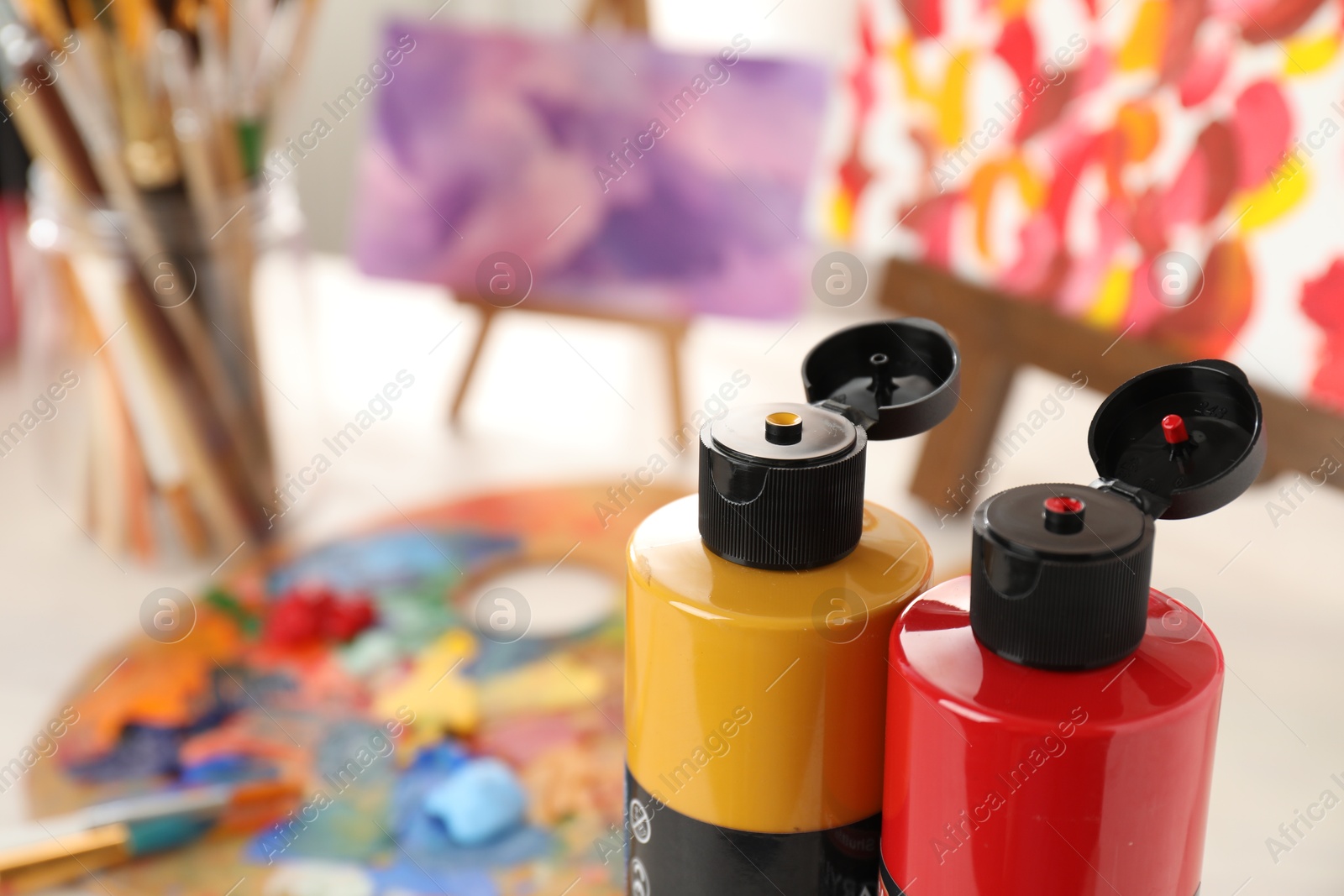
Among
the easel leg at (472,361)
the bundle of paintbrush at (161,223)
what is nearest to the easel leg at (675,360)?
the easel leg at (472,361)

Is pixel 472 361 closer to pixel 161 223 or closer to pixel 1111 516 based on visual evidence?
pixel 161 223

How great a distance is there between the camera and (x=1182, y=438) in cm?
27

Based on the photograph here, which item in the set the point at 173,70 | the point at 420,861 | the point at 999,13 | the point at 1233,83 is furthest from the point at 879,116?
the point at 420,861

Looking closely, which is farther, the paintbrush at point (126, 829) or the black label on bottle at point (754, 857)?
the paintbrush at point (126, 829)

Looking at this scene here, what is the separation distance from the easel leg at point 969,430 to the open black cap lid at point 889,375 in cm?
32

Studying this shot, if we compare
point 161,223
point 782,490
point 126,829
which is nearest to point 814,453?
point 782,490

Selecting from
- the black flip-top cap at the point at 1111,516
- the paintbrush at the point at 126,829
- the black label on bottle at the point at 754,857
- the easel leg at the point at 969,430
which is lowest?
the paintbrush at the point at 126,829

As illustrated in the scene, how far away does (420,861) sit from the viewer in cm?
44

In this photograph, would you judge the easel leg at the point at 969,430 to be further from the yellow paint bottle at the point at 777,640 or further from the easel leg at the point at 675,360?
the yellow paint bottle at the point at 777,640

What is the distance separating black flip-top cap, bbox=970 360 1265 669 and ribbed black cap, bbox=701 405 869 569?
1.4 inches

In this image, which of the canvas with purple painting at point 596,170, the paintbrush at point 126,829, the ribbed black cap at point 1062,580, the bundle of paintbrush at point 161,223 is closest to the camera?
the ribbed black cap at point 1062,580

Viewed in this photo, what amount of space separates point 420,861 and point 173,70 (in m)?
0.37

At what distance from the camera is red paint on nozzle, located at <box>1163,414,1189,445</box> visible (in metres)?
0.27

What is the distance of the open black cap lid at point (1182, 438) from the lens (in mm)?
262
